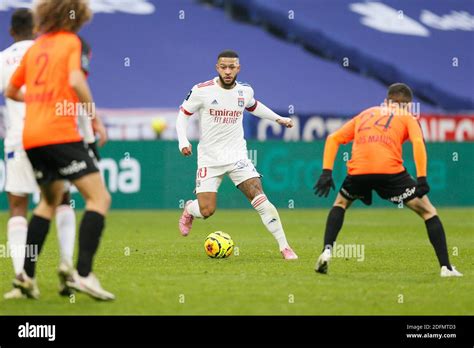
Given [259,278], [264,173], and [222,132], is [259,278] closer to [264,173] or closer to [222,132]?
[222,132]

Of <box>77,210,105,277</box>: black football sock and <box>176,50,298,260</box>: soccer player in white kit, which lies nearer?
<box>77,210,105,277</box>: black football sock

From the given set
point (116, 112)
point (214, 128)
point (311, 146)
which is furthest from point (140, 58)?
point (214, 128)

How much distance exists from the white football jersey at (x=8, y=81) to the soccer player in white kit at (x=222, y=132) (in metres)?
3.49

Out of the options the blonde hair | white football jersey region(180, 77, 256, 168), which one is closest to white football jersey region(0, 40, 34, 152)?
the blonde hair

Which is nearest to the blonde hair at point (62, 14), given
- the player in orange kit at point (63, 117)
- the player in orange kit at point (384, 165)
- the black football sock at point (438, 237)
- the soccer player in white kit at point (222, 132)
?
the player in orange kit at point (63, 117)

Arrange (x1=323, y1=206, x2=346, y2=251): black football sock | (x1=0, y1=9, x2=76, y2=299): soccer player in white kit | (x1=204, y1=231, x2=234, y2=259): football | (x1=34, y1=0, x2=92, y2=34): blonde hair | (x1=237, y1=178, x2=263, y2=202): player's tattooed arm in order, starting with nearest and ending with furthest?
(x1=34, y1=0, x2=92, y2=34): blonde hair, (x1=0, y1=9, x2=76, y2=299): soccer player in white kit, (x1=323, y1=206, x2=346, y2=251): black football sock, (x1=204, y1=231, x2=234, y2=259): football, (x1=237, y1=178, x2=263, y2=202): player's tattooed arm

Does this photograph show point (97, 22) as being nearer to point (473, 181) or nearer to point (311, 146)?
point (311, 146)

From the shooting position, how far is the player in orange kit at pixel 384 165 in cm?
974

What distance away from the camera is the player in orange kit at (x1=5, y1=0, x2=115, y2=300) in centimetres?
754

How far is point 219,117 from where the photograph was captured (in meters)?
12.2

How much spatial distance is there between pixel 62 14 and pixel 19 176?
1.50m

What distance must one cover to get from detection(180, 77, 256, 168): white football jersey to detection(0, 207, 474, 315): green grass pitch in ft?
4.10
